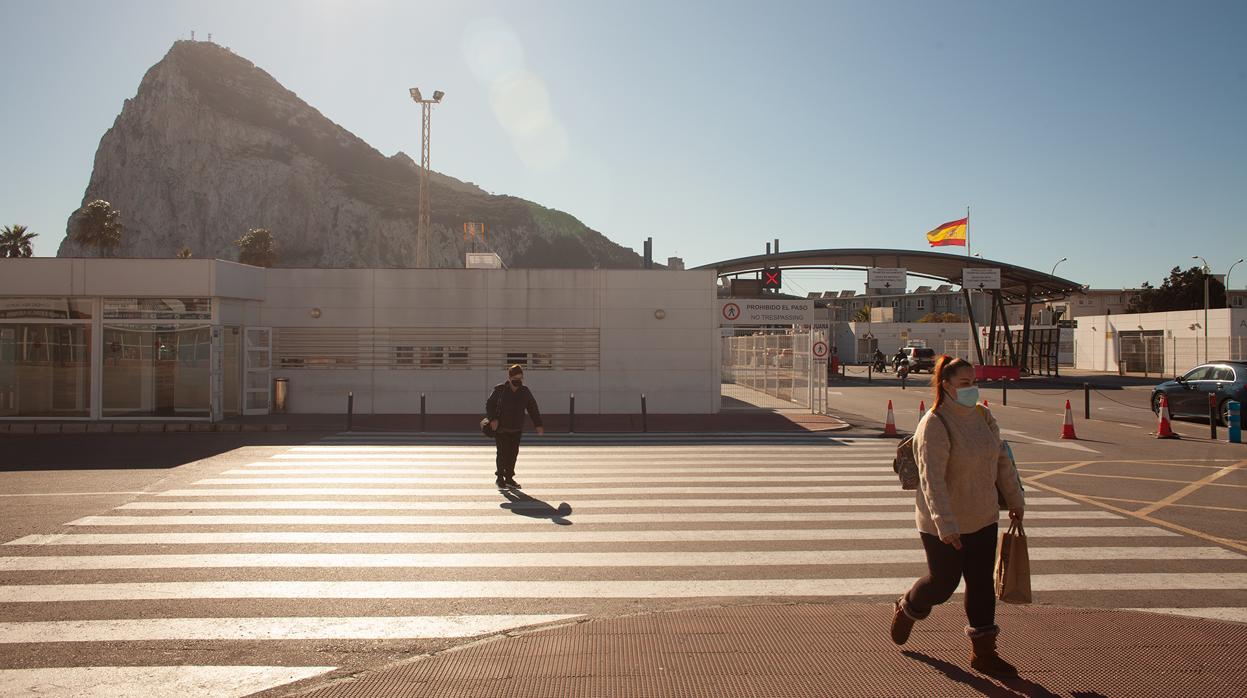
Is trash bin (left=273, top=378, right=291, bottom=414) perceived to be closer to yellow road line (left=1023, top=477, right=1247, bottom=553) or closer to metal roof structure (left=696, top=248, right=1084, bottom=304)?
yellow road line (left=1023, top=477, right=1247, bottom=553)

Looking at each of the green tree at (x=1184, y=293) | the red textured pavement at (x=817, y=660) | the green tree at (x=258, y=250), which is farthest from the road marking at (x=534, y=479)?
the green tree at (x=1184, y=293)

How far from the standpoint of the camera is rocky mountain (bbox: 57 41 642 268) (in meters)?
136

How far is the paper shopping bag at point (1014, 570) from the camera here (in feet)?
15.3

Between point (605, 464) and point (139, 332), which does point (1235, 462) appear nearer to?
point (605, 464)

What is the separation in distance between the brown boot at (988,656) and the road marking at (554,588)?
175cm

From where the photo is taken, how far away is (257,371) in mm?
22562

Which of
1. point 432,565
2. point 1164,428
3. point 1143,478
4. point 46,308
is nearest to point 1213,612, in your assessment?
point 432,565

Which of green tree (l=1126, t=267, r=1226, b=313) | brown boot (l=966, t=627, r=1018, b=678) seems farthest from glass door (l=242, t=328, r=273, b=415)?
green tree (l=1126, t=267, r=1226, b=313)

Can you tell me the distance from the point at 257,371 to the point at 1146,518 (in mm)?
20572

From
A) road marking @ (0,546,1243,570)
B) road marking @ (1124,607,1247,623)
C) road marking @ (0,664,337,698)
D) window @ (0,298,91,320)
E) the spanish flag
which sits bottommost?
road marking @ (0,664,337,698)

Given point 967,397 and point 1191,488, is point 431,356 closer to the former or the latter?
point 1191,488

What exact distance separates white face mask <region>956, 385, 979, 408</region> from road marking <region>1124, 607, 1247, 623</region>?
2.51 metres

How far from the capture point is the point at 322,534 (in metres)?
8.41

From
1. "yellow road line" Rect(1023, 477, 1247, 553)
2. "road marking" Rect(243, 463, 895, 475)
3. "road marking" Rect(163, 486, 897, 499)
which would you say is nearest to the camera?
"yellow road line" Rect(1023, 477, 1247, 553)
